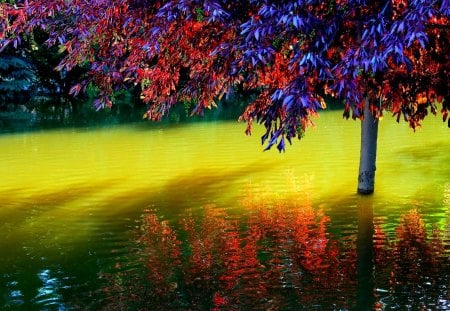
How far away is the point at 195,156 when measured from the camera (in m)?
17.8

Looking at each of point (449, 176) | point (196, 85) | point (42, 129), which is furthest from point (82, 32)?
point (42, 129)

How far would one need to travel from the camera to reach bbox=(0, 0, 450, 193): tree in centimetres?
553

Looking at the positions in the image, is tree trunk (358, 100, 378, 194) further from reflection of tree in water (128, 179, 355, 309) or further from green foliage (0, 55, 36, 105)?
green foliage (0, 55, 36, 105)

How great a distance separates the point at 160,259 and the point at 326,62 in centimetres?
378

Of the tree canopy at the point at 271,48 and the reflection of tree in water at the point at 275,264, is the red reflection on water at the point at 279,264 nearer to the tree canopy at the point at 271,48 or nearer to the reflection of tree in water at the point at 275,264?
the reflection of tree in water at the point at 275,264

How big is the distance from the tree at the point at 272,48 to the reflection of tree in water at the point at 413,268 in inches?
62.5

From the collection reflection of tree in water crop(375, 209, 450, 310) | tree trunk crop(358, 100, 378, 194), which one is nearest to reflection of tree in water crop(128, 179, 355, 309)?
reflection of tree in water crop(375, 209, 450, 310)

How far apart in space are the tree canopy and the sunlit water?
1.72 meters

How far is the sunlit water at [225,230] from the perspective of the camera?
7.11 meters

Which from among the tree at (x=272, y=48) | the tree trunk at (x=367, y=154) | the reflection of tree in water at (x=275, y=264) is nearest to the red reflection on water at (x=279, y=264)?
the reflection of tree in water at (x=275, y=264)

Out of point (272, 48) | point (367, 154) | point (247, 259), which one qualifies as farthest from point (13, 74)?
point (272, 48)

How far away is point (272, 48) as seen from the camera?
5.72 metres

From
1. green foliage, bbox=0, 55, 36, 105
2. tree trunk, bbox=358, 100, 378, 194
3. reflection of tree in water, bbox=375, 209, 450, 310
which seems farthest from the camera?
green foliage, bbox=0, 55, 36, 105

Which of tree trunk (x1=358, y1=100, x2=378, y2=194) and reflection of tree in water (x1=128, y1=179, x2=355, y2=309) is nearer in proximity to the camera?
reflection of tree in water (x1=128, y1=179, x2=355, y2=309)
